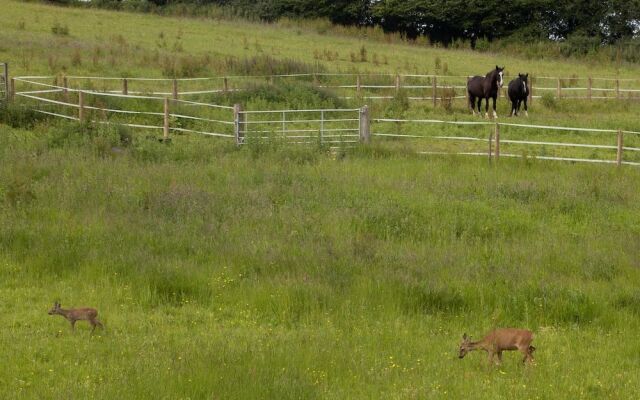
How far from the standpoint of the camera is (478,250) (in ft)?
40.1

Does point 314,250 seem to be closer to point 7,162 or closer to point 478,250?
point 478,250

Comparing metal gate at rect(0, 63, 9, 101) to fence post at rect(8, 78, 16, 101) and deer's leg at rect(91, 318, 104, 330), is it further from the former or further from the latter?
deer's leg at rect(91, 318, 104, 330)

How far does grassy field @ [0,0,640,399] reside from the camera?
790cm

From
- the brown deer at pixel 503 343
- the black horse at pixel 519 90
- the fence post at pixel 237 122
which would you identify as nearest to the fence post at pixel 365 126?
the fence post at pixel 237 122

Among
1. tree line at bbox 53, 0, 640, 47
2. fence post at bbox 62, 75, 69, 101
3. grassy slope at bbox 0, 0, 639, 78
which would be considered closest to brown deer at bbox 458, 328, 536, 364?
fence post at bbox 62, 75, 69, 101

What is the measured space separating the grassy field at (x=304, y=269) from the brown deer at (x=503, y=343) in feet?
0.71

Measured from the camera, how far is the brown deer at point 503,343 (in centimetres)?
797

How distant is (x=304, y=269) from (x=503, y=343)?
3.59 meters

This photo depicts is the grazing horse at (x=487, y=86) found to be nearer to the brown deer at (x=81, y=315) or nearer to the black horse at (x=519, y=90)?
the black horse at (x=519, y=90)

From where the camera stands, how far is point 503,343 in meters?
8.02

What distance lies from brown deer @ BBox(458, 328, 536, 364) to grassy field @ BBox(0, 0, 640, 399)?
0.22 meters

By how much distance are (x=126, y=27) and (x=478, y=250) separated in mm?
37543

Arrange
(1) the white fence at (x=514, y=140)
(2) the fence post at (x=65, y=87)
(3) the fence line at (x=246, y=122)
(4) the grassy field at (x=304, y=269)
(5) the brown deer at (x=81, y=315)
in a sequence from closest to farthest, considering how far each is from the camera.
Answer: (4) the grassy field at (x=304, y=269) < (5) the brown deer at (x=81, y=315) < (1) the white fence at (x=514, y=140) < (3) the fence line at (x=246, y=122) < (2) the fence post at (x=65, y=87)

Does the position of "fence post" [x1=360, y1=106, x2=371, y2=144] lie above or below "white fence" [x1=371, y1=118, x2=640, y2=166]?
above
